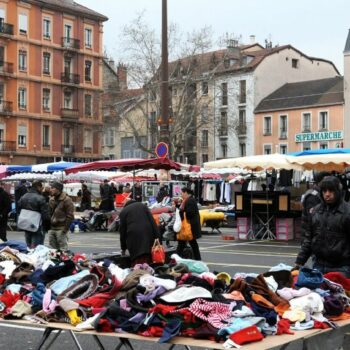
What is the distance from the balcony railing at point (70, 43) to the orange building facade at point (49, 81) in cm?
9

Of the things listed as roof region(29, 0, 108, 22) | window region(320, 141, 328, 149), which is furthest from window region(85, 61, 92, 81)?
window region(320, 141, 328, 149)

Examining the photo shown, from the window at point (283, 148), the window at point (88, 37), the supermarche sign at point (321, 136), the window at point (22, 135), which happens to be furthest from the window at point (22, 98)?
the supermarche sign at point (321, 136)

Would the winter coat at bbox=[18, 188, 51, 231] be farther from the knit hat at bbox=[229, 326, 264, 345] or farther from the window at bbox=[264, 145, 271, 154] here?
the window at bbox=[264, 145, 271, 154]

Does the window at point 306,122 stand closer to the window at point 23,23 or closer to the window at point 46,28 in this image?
the window at point 46,28

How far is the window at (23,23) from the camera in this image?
195ft

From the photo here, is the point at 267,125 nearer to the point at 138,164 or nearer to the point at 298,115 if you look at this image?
the point at 298,115

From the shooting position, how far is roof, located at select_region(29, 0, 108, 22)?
200ft

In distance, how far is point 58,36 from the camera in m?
62.9

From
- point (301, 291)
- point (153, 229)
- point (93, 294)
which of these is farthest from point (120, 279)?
point (153, 229)

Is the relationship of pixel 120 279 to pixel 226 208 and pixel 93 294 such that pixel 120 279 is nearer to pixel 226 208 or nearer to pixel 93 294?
pixel 93 294

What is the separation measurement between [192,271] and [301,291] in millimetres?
1358

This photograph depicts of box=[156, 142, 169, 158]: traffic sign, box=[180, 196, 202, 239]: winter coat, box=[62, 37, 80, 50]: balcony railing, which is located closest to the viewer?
box=[180, 196, 202, 239]: winter coat

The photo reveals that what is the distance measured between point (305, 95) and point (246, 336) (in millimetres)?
58675

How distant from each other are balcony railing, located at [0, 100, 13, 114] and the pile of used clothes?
53302 millimetres
